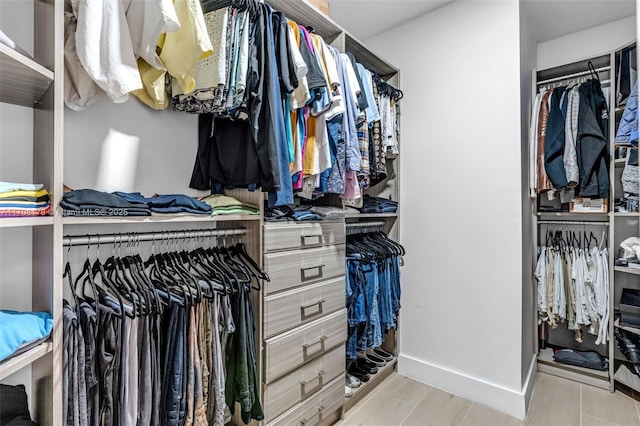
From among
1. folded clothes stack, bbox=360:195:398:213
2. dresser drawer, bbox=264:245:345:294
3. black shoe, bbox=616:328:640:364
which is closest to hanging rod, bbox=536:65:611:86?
folded clothes stack, bbox=360:195:398:213

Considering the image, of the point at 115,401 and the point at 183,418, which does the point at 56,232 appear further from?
the point at 183,418

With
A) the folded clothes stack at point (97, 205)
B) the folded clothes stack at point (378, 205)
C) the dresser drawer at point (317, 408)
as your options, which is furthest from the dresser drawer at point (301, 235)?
the dresser drawer at point (317, 408)

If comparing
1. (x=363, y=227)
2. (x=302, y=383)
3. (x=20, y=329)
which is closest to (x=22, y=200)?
(x=20, y=329)

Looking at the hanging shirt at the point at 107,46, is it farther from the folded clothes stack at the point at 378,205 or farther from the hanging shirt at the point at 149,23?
the folded clothes stack at the point at 378,205

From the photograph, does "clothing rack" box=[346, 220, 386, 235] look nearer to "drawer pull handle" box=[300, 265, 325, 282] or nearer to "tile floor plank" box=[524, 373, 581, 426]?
"drawer pull handle" box=[300, 265, 325, 282]

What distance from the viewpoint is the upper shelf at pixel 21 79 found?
2.61 feet

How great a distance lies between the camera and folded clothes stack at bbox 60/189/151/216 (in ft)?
3.14

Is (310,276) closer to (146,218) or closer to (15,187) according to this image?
(146,218)

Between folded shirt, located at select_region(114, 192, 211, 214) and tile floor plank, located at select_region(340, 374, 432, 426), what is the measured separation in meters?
1.48

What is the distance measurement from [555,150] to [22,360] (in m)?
2.86

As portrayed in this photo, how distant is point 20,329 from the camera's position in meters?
0.83

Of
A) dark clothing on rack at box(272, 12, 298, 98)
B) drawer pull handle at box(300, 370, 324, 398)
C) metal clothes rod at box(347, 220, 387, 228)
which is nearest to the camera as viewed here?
dark clothing on rack at box(272, 12, 298, 98)

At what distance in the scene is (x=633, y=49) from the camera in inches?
84.7

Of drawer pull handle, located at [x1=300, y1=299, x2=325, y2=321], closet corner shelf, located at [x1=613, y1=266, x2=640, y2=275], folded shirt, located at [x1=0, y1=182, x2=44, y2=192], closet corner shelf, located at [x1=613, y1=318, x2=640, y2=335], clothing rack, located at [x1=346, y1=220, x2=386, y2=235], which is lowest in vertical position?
closet corner shelf, located at [x1=613, y1=318, x2=640, y2=335]
